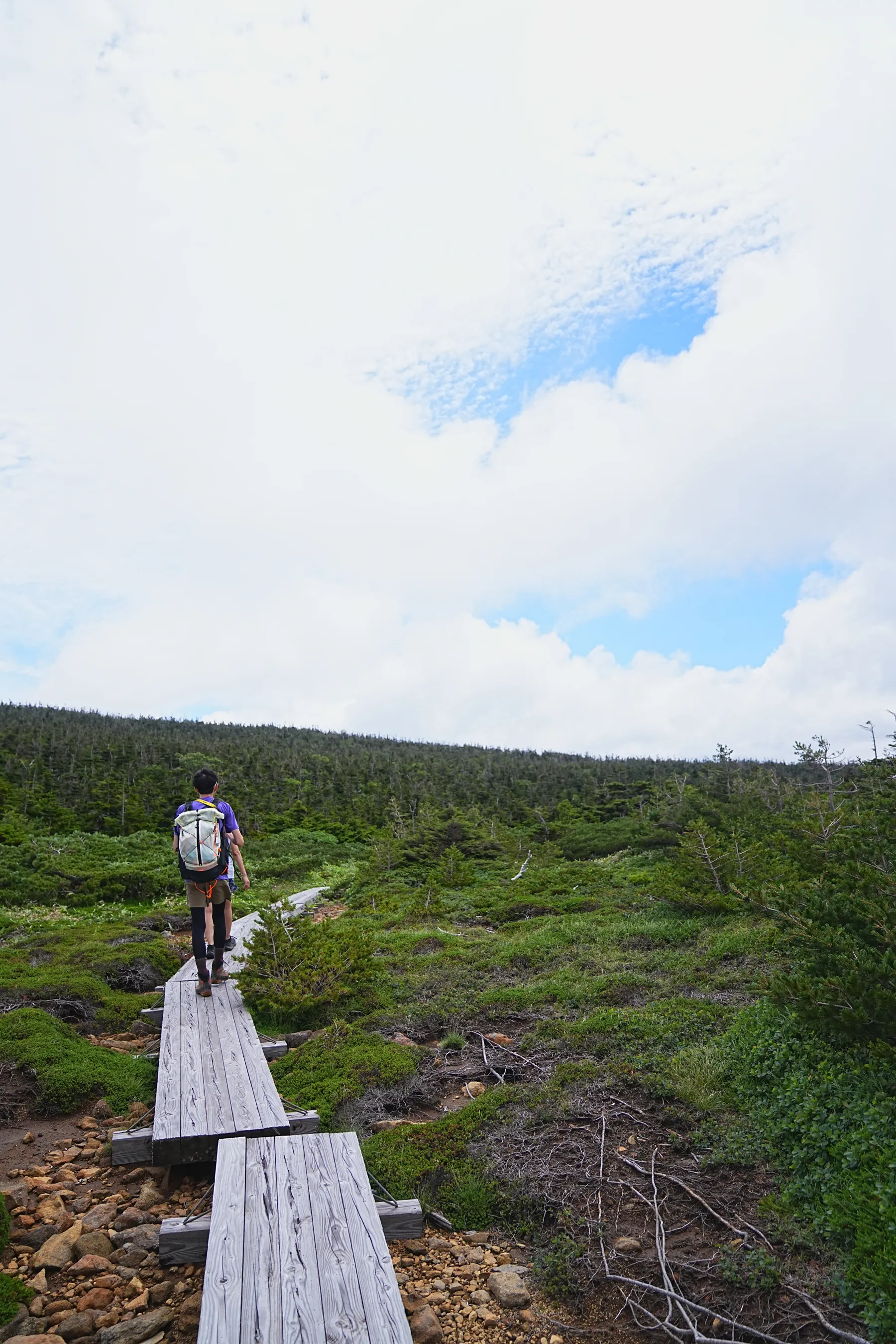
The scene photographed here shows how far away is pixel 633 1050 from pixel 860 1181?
231 centimetres

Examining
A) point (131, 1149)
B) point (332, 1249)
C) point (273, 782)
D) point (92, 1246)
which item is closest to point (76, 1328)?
point (92, 1246)

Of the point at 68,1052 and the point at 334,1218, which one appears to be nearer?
the point at 334,1218

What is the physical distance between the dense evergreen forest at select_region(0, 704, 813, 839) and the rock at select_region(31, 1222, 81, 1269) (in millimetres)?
19869

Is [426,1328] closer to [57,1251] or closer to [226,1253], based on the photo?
[226,1253]

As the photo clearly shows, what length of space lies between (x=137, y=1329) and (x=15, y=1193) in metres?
1.46

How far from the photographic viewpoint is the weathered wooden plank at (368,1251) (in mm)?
2883

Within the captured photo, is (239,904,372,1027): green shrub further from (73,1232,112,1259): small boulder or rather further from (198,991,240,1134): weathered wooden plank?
(73,1232,112,1259): small boulder

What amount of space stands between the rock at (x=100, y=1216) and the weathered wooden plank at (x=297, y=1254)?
968 mm

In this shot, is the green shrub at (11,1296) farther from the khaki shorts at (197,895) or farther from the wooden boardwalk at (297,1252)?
the khaki shorts at (197,895)

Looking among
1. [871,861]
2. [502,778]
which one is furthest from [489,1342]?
[502,778]

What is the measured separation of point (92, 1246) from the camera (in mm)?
3791

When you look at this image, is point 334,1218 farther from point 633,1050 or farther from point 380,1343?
point 633,1050

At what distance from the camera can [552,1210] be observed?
13.7 feet

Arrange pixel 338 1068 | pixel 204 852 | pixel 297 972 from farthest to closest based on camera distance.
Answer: pixel 297 972, pixel 204 852, pixel 338 1068
